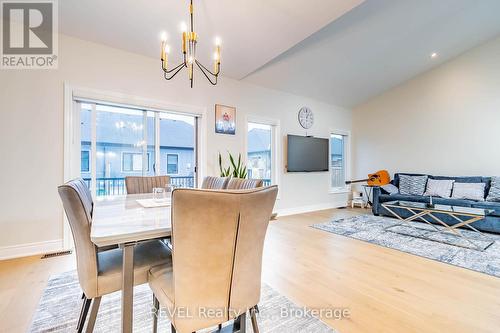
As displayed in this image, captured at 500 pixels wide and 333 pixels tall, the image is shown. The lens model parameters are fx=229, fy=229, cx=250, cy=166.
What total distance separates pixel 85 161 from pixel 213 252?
9.79 ft

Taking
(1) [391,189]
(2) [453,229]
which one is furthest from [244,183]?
(1) [391,189]

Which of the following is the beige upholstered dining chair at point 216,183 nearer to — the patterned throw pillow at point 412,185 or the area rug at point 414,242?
the area rug at point 414,242

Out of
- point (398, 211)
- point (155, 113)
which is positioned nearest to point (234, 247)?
point (155, 113)

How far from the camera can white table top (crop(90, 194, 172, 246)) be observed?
3.18 feet

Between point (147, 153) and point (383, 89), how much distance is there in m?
5.53

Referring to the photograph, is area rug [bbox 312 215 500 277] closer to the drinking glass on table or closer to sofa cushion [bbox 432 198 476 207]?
sofa cushion [bbox 432 198 476 207]

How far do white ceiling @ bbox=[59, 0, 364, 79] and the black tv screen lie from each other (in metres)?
2.16

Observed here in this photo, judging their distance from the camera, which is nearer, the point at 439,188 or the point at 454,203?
the point at 454,203

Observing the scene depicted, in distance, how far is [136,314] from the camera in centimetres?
164

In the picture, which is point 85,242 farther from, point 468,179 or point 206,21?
point 468,179

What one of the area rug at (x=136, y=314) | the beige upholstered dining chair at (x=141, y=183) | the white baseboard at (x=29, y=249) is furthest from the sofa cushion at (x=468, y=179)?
the white baseboard at (x=29, y=249)

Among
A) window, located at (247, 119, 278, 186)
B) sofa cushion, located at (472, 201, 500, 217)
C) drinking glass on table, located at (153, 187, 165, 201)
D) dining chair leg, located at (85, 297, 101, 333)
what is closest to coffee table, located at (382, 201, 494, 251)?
sofa cushion, located at (472, 201, 500, 217)

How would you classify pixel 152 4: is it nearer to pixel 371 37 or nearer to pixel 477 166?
pixel 371 37

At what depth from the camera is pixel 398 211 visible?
14.9 ft
